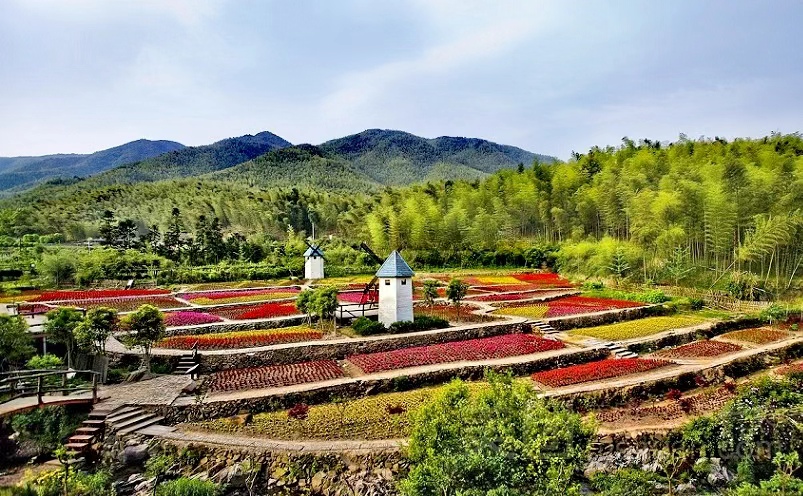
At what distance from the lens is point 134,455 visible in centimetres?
1254

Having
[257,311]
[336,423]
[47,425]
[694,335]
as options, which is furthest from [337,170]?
[336,423]

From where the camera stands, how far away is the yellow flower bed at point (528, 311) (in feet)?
86.7

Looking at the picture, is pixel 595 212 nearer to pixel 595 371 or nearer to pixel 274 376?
pixel 595 371

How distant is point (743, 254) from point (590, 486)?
23.4 m

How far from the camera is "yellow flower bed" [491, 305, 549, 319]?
86.7 feet

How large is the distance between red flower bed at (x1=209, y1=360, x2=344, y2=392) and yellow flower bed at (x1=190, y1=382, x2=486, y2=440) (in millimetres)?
1666

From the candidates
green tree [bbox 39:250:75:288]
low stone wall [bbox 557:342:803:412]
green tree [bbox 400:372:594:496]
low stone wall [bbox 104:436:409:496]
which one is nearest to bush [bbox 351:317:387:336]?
low stone wall [bbox 557:342:803:412]

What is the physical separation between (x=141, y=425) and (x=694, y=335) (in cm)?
2280

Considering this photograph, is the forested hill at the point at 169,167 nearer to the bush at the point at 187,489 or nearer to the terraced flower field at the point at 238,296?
Result: the terraced flower field at the point at 238,296

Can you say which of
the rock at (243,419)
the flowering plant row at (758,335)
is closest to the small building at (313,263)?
the rock at (243,419)

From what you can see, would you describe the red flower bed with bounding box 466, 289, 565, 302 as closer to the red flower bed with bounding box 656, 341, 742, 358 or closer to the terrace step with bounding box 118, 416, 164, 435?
the red flower bed with bounding box 656, 341, 742, 358

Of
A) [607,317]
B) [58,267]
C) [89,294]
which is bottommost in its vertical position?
[607,317]

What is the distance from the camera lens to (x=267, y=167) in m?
141

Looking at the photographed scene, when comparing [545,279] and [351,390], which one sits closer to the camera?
[351,390]
